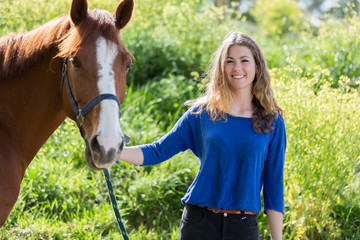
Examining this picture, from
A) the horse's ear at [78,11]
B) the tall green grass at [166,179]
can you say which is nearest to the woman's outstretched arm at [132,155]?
the horse's ear at [78,11]

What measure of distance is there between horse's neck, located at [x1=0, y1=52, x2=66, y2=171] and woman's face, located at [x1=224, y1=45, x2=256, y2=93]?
99 centimetres

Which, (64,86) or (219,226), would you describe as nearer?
(64,86)

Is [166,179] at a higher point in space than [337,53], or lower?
lower

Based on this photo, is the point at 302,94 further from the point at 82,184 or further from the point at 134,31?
the point at 134,31

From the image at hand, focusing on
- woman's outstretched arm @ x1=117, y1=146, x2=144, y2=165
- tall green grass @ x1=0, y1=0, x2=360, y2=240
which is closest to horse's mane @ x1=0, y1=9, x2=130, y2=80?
woman's outstretched arm @ x1=117, y1=146, x2=144, y2=165

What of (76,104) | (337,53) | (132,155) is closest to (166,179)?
(132,155)

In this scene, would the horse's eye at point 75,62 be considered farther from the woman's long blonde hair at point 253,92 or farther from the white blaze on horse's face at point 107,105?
the woman's long blonde hair at point 253,92

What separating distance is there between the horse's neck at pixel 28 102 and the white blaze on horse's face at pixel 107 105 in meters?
0.40

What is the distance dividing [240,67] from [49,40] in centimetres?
107

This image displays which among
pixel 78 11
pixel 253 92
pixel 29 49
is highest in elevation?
pixel 78 11

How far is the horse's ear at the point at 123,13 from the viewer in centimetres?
195

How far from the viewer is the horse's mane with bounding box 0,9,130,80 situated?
183 centimetres

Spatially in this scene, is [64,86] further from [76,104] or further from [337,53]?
[337,53]

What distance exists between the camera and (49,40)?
6.57 ft
